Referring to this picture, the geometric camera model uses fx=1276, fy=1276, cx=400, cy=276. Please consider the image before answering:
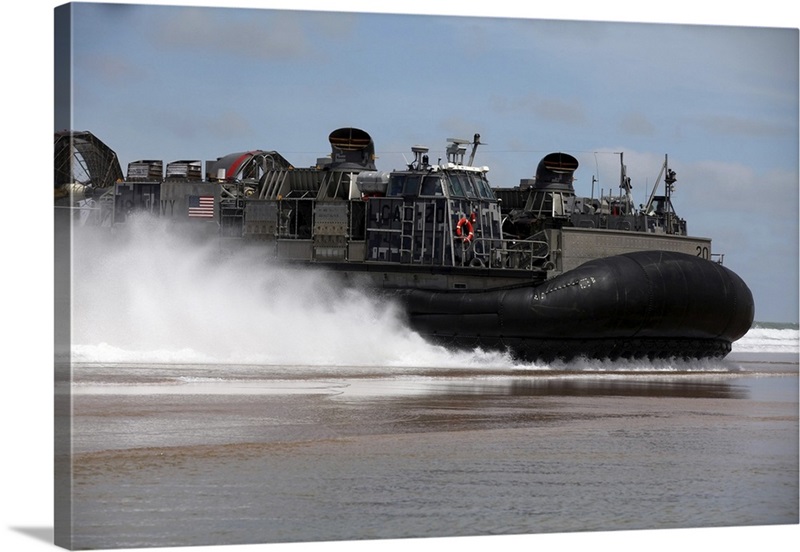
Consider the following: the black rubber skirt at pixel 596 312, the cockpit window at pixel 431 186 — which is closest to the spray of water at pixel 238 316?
the black rubber skirt at pixel 596 312

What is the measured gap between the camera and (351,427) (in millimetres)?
12844

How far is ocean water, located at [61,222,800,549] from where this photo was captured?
29.6 ft

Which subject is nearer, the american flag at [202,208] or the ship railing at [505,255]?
the ship railing at [505,255]

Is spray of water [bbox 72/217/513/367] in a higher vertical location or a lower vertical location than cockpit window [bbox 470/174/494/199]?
lower

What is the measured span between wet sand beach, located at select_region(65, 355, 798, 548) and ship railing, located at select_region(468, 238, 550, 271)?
6.73 meters

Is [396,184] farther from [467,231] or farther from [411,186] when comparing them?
[467,231]

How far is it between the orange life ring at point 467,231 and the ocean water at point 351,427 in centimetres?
207

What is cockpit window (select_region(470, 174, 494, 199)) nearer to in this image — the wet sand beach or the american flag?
the american flag

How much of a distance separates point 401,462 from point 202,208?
15.7m

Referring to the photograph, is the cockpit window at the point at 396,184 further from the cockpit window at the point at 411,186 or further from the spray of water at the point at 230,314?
the spray of water at the point at 230,314

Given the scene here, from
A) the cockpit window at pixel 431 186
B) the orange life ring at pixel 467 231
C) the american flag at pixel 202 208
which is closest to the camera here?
the orange life ring at pixel 467 231

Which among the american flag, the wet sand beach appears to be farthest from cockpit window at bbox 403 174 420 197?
the wet sand beach

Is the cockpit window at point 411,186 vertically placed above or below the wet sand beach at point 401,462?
above

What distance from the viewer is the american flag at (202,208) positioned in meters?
25.7
